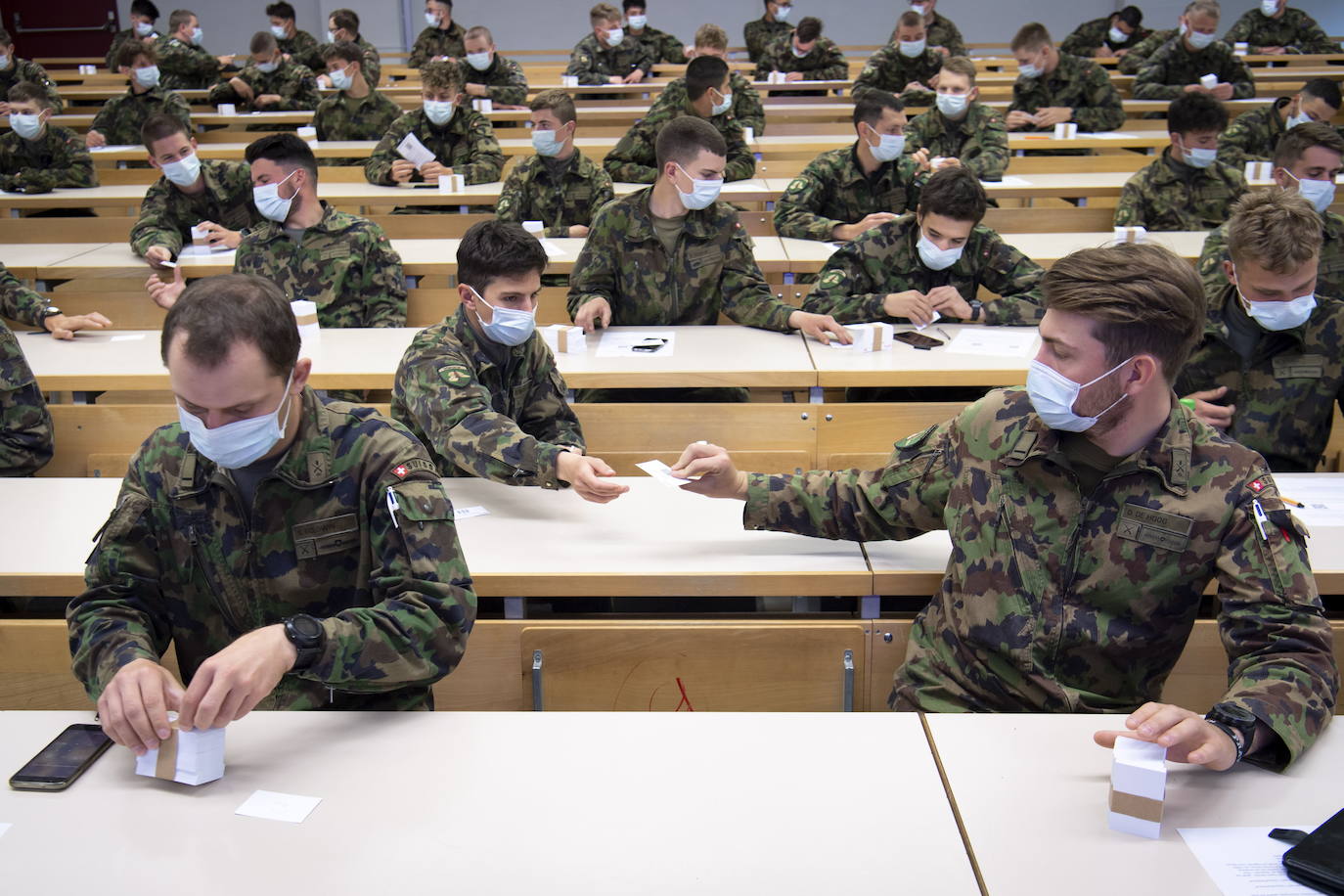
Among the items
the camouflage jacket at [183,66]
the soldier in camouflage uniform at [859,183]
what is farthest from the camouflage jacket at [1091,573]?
the camouflage jacket at [183,66]

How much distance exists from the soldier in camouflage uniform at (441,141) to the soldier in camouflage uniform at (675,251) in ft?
7.51

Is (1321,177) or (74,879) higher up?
(1321,177)

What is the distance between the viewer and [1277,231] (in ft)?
7.52

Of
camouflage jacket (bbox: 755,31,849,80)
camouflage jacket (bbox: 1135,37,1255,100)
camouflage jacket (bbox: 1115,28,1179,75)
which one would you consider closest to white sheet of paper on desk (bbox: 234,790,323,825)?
camouflage jacket (bbox: 1135,37,1255,100)

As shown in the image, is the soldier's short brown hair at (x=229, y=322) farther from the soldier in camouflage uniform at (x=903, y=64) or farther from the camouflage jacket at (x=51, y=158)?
the soldier in camouflage uniform at (x=903, y=64)

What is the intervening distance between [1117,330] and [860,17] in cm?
1174

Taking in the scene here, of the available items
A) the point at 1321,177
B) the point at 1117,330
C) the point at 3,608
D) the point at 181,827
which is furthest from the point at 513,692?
the point at 1321,177

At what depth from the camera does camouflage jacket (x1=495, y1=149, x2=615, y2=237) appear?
4914 mm

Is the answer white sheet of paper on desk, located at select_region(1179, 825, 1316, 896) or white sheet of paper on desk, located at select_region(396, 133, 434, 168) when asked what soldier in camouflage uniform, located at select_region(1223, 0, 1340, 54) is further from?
white sheet of paper on desk, located at select_region(1179, 825, 1316, 896)

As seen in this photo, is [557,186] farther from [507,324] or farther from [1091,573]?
[1091,573]

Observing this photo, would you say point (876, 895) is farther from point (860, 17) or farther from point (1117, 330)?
point (860, 17)

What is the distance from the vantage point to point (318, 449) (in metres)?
1.53

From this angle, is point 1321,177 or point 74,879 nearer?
point 74,879

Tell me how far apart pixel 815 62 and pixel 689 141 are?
6297 millimetres
